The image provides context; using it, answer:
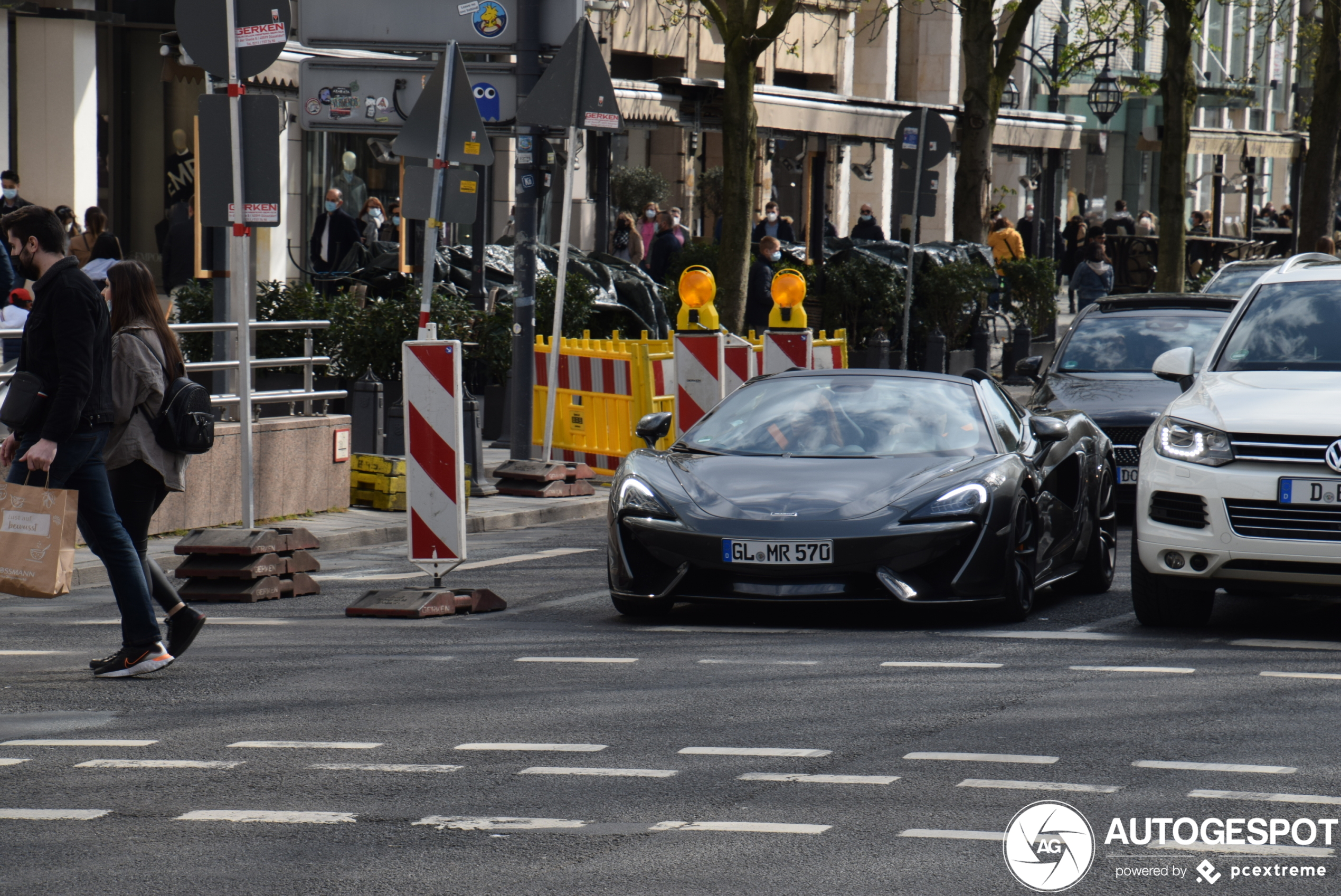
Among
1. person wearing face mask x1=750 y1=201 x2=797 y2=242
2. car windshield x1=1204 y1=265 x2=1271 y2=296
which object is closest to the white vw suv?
car windshield x1=1204 y1=265 x2=1271 y2=296

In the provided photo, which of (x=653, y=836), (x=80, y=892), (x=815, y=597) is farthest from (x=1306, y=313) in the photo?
(x=80, y=892)

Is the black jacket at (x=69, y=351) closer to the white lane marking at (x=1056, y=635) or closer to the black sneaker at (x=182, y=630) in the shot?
the black sneaker at (x=182, y=630)

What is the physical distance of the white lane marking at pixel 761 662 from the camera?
8.20 metres

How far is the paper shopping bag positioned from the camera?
7.79 metres

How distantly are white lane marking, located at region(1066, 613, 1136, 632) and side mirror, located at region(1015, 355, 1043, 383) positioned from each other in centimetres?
502

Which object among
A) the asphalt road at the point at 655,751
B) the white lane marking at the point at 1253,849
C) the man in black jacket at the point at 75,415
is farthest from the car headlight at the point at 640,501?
the white lane marking at the point at 1253,849

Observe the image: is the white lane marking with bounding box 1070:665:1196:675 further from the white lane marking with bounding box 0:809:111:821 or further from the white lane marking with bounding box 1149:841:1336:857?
the white lane marking with bounding box 0:809:111:821

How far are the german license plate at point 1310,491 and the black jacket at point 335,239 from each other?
Result: 1694cm

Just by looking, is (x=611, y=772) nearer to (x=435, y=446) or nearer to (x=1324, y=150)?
(x=435, y=446)

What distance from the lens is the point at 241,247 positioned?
10.4 metres

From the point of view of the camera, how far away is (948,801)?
576cm

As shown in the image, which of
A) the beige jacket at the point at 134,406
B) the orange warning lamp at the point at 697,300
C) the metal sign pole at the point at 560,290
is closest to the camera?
the beige jacket at the point at 134,406

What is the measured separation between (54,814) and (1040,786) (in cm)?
278

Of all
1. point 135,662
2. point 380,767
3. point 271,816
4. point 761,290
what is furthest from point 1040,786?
point 761,290
